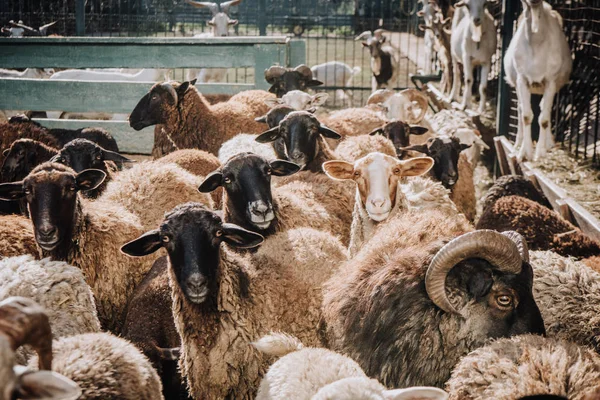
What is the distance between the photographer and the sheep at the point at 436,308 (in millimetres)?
2955

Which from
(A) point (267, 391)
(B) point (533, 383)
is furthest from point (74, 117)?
(B) point (533, 383)

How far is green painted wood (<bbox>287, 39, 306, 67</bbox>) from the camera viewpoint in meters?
10.5

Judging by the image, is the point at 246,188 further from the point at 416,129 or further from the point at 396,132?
the point at 416,129

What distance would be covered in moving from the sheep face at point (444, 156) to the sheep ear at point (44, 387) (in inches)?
213

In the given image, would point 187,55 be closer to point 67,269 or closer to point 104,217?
point 104,217

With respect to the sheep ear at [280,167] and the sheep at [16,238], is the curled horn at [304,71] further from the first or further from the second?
the sheep at [16,238]

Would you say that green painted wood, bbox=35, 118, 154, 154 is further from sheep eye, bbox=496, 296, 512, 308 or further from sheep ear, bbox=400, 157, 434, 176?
sheep eye, bbox=496, 296, 512, 308

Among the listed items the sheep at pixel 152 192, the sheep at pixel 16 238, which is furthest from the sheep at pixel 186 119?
the sheep at pixel 16 238

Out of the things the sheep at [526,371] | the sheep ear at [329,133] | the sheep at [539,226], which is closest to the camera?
the sheep at [526,371]

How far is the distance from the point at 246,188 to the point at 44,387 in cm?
265

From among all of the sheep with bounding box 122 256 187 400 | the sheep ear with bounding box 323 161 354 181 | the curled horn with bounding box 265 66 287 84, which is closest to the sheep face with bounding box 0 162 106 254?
the sheep with bounding box 122 256 187 400

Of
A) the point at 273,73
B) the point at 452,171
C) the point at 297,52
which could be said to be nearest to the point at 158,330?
the point at 452,171

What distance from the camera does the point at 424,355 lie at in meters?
3.05

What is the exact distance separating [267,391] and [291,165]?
221cm
